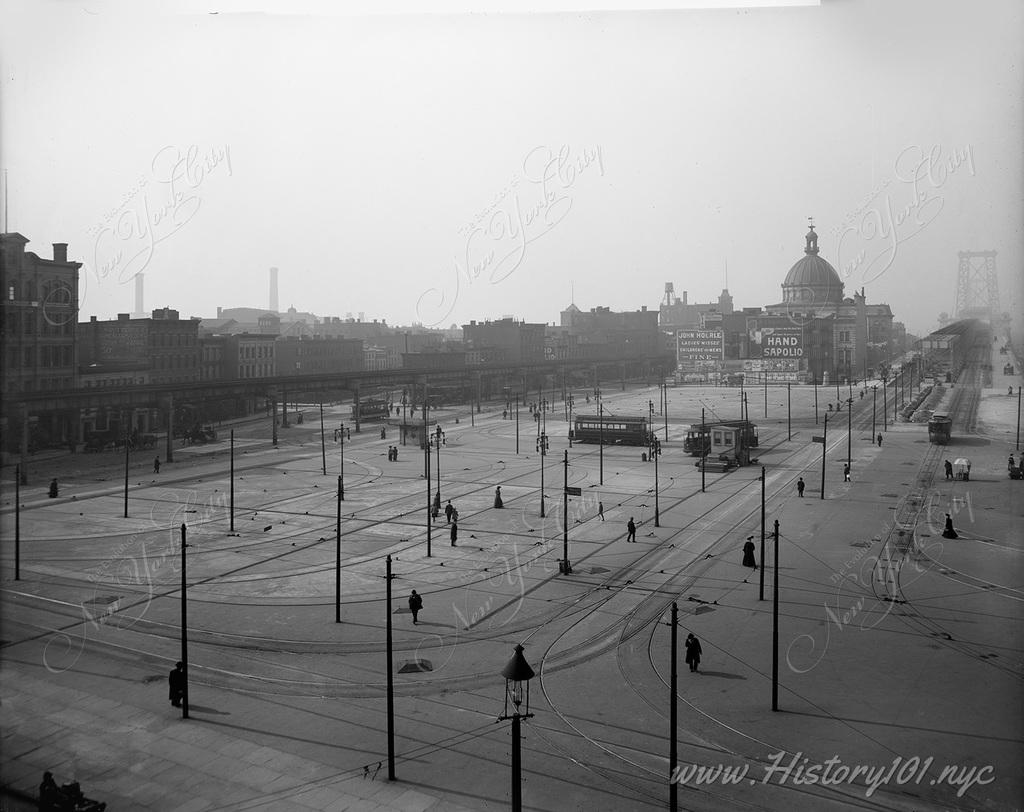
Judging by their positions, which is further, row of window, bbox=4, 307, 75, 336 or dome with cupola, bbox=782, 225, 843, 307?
dome with cupola, bbox=782, 225, 843, 307

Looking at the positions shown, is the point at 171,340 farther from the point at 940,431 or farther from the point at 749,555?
the point at 940,431

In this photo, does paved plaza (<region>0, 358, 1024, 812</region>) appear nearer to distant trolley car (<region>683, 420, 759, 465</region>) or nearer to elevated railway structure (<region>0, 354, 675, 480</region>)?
elevated railway structure (<region>0, 354, 675, 480</region>)

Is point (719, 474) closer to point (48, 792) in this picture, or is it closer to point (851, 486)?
point (851, 486)

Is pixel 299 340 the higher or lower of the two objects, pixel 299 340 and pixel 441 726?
the higher

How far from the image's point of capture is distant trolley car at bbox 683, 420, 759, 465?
171 feet

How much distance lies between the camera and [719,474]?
48.1 metres

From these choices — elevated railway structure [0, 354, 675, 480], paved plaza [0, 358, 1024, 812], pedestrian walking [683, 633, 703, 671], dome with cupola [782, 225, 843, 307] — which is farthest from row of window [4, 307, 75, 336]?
dome with cupola [782, 225, 843, 307]

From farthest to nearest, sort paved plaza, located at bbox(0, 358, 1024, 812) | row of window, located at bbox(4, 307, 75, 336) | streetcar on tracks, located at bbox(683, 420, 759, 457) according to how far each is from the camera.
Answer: streetcar on tracks, located at bbox(683, 420, 759, 457)
row of window, located at bbox(4, 307, 75, 336)
paved plaza, located at bbox(0, 358, 1024, 812)

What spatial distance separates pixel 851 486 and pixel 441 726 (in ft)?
109

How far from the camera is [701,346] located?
129125 mm

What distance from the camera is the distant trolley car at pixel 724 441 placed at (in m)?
52.0

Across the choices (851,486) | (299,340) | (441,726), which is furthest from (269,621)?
(299,340)
